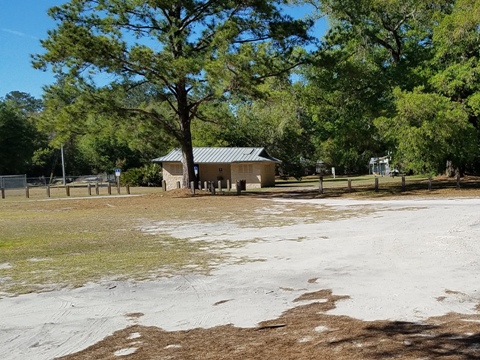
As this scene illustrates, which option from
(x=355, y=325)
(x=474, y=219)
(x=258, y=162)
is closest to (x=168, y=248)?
(x=355, y=325)

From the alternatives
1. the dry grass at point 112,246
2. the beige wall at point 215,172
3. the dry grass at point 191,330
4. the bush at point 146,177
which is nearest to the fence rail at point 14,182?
the bush at point 146,177

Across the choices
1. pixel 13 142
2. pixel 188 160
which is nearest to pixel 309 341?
pixel 188 160

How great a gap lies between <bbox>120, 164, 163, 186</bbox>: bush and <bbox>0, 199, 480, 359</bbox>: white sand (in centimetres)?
4519

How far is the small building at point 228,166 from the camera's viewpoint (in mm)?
43656

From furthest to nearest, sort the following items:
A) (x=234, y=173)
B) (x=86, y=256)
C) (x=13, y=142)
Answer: (x=13, y=142), (x=234, y=173), (x=86, y=256)

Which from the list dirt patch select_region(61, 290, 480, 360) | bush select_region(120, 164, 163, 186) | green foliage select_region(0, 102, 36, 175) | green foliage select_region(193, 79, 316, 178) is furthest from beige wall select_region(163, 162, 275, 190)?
dirt patch select_region(61, 290, 480, 360)

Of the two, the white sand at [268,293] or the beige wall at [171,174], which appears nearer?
the white sand at [268,293]

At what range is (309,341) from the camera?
15.5 feet

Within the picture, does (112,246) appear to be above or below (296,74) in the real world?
below

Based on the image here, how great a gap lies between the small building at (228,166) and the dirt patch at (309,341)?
37.5 m

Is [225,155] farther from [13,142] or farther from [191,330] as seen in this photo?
[191,330]

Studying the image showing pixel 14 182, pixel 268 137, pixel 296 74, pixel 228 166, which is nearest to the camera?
pixel 296 74

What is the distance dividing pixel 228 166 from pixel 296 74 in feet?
51.4

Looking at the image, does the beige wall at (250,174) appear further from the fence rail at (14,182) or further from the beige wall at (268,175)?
the fence rail at (14,182)
